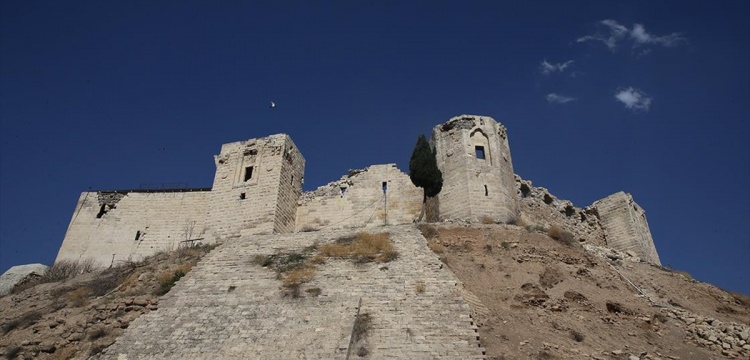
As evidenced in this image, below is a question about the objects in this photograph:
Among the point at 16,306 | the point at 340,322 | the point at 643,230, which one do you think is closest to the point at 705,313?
the point at 340,322

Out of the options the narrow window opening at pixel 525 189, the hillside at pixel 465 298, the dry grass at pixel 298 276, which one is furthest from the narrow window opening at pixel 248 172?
the narrow window opening at pixel 525 189

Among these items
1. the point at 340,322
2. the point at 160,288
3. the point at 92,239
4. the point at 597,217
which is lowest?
the point at 340,322

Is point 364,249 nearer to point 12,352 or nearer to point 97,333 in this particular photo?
point 97,333

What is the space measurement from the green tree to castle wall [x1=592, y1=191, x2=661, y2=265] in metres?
10.7

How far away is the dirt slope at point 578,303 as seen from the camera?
12.1 meters

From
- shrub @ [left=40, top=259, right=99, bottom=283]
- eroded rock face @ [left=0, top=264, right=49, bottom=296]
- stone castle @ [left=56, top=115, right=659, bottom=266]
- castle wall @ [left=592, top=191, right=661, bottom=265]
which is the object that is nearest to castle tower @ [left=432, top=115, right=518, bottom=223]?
stone castle @ [left=56, top=115, right=659, bottom=266]

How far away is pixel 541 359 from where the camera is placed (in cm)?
1114

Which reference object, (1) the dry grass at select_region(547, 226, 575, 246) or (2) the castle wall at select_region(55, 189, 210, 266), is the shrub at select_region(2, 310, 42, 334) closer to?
(2) the castle wall at select_region(55, 189, 210, 266)

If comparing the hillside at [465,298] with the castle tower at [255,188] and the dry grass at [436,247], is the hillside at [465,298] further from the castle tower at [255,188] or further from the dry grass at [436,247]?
the castle tower at [255,188]

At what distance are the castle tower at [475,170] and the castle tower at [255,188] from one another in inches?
284

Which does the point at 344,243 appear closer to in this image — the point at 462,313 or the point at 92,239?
the point at 462,313

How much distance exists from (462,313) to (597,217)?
723 inches

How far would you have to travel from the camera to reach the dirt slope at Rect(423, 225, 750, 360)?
478 inches

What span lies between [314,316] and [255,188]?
12217 millimetres
